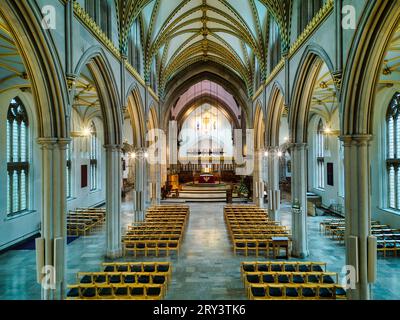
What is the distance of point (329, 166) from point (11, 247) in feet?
68.1

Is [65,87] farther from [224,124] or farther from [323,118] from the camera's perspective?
[224,124]

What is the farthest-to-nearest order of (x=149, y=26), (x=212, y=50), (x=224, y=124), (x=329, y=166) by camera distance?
1. (x=224, y=124)
2. (x=212, y=50)
3. (x=329, y=166)
4. (x=149, y=26)

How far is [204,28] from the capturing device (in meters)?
21.0

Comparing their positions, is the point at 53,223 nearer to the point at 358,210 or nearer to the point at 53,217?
the point at 53,217

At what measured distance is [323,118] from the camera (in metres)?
22.6

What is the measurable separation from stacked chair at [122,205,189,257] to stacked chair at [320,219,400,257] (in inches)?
304

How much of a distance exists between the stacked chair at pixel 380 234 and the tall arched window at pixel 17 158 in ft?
52.4

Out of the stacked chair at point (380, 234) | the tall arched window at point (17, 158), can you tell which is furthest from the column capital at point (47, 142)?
the stacked chair at point (380, 234)

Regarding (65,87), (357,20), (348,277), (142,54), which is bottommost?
(348,277)

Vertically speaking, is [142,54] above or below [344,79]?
above

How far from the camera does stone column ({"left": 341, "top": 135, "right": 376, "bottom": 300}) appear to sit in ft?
24.4

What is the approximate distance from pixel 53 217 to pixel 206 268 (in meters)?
5.60

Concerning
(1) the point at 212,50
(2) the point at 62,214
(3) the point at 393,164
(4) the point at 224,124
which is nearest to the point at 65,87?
(2) the point at 62,214

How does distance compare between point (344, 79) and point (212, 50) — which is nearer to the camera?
point (344, 79)
